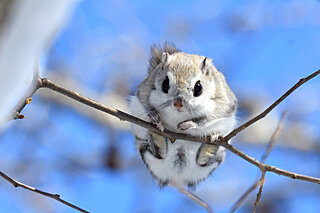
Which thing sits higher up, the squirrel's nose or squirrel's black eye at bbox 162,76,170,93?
squirrel's black eye at bbox 162,76,170,93

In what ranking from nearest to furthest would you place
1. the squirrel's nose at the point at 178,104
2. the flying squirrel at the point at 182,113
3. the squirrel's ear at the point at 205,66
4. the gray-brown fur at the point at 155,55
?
1. the squirrel's nose at the point at 178,104
2. the flying squirrel at the point at 182,113
3. the squirrel's ear at the point at 205,66
4. the gray-brown fur at the point at 155,55

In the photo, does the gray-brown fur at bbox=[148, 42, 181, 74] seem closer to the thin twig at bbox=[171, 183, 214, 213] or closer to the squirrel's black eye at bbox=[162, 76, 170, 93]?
the squirrel's black eye at bbox=[162, 76, 170, 93]

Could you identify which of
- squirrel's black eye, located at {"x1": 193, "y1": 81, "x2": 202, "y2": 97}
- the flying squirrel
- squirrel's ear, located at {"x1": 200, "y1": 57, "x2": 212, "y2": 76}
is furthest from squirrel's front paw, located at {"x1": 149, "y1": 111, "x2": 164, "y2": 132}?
squirrel's ear, located at {"x1": 200, "y1": 57, "x2": 212, "y2": 76}

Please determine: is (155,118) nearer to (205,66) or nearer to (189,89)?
(189,89)

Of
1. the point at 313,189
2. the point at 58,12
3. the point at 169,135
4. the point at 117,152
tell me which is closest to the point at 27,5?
the point at 58,12

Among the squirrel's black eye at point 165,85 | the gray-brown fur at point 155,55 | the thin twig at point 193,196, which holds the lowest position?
the thin twig at point 193,196

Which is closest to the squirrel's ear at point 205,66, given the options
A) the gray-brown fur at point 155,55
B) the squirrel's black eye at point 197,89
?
the squirrel's black eye at point 197,89

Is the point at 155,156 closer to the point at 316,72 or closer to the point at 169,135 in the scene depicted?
the point at 169,135

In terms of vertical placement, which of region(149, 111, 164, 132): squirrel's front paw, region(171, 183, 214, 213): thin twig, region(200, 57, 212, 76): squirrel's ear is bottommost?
region(171, 183, 214, 213): thin twig

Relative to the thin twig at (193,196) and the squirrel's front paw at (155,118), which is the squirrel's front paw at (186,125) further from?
the thin twig at (193,196)
